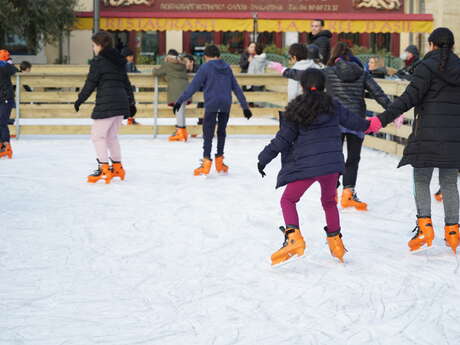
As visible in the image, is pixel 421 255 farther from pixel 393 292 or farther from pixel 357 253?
pixel 393 292

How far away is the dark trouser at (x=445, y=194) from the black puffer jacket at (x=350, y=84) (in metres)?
1.35

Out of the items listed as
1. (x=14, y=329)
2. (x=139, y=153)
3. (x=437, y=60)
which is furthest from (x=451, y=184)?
(x=139, y=153)

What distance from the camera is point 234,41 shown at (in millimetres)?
29609

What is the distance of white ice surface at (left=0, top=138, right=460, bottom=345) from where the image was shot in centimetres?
392

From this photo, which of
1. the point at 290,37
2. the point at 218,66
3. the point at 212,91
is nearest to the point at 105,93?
the point at 212,91

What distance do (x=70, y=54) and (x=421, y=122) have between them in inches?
974

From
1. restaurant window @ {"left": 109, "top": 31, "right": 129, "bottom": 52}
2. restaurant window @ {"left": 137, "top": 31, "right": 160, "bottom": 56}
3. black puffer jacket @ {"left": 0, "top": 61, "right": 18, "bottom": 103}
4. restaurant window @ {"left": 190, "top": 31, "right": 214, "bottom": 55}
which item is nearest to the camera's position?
black puffer jacket @ {"left": 0, "top": 61, "right": 18, "bottom": 103}

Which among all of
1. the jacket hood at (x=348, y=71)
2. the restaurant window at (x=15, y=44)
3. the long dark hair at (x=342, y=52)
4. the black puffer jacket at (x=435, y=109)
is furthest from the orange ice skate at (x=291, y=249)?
the restaurant window at (x=15, y=44)

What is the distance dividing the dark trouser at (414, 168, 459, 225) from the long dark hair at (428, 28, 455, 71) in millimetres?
676

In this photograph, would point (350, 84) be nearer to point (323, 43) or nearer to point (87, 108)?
point (323, 43)

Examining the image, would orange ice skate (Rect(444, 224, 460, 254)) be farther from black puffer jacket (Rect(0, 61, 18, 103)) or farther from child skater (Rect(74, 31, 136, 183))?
black puffer jacket (Rect(0, 61, 18, 103))

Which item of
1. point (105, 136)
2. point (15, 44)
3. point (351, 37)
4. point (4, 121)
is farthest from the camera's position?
point (351, 37)

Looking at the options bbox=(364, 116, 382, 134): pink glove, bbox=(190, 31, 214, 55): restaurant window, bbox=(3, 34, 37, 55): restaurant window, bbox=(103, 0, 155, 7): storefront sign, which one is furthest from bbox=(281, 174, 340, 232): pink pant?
bbox=(190, 31, 214, 55): restaurant window

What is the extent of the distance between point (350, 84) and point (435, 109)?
153cm
